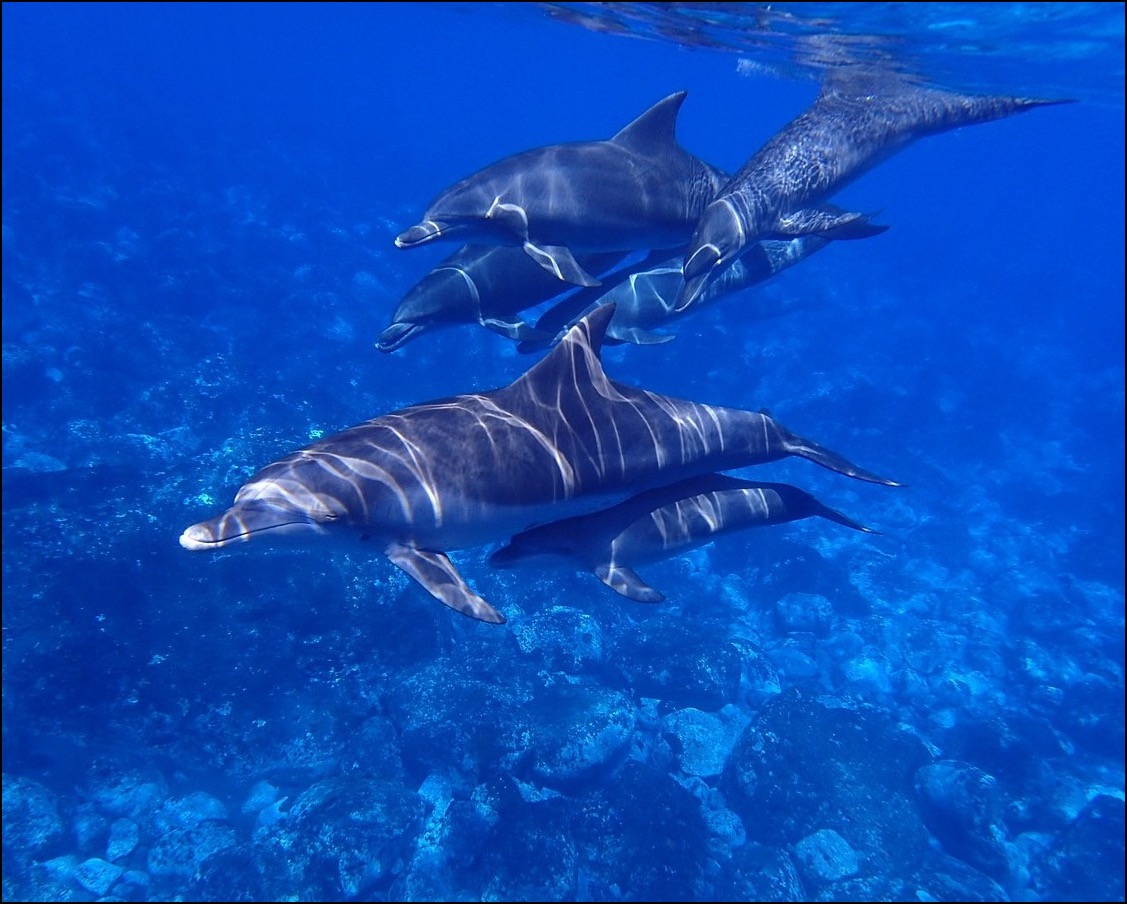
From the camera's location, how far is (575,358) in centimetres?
570

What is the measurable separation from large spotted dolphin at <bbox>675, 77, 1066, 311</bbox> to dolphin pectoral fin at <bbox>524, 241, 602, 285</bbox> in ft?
4.28

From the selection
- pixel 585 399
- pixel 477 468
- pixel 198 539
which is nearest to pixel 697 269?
pixel 585 399

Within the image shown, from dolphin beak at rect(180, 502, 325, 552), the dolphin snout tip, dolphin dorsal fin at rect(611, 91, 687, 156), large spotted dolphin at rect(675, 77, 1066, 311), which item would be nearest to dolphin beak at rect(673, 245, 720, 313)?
large spotted dolphin at rect(675, 77, 1066, 311)

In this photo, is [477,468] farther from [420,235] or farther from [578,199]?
[578,199]

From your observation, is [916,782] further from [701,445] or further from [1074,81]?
[1074,81]

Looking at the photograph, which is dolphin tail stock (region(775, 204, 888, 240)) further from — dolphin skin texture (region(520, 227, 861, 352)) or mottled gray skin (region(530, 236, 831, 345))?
mottled gray skin (region(530, 236, 831, 345))

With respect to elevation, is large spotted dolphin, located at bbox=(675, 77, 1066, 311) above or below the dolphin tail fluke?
above

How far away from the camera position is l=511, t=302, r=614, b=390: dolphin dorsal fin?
5.65 m

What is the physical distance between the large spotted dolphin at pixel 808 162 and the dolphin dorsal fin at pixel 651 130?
1.02 m

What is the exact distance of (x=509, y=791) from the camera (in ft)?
33.6

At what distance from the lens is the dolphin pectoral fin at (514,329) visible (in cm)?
830

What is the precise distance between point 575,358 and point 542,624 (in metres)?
8.63

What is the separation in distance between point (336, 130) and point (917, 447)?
48.5 metres

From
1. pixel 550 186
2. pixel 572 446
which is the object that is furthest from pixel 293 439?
pixel 572 446
